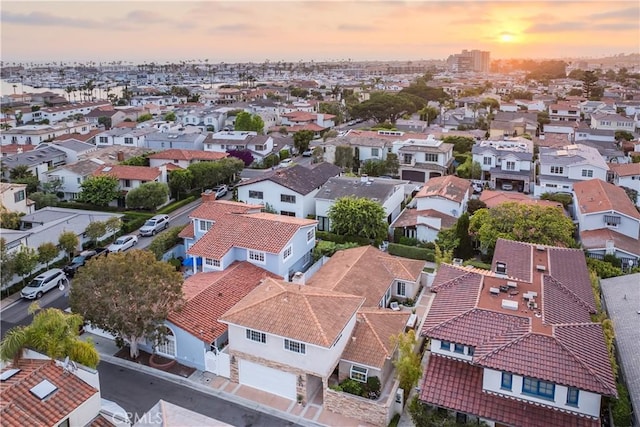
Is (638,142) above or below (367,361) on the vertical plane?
above

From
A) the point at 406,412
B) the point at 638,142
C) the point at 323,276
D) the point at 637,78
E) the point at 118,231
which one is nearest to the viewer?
the point at 406,412

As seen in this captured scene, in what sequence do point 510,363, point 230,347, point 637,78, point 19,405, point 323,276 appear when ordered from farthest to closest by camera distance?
point 637,78
point 323,276
point 230,347
point 510,363
point 19,405

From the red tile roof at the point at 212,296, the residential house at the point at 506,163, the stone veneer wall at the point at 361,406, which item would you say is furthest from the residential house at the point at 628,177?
the stone veneer wall at the point at 361,406

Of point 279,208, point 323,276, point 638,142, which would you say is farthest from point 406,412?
point 638,142

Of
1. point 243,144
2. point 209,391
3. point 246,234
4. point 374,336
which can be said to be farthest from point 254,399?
point 243,144

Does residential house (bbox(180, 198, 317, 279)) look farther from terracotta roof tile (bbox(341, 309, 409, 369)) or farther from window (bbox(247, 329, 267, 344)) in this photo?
window (bbox(247, 329, 267, 344))

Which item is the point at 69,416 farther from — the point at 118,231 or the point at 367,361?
the point at 118,231

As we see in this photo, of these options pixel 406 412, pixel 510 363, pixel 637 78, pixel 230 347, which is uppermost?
pixel 637 78

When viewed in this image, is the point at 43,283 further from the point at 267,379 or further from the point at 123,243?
the point at 267,379
